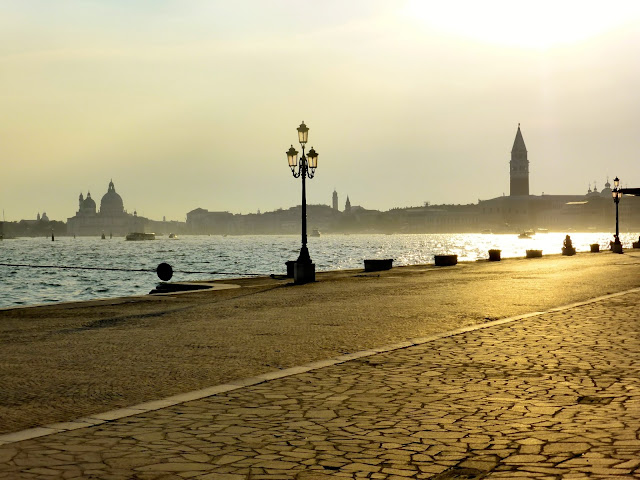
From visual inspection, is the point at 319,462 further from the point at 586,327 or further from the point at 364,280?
the point at 364,280

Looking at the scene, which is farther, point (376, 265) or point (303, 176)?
point (376, 265)

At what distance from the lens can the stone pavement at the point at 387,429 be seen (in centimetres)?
658

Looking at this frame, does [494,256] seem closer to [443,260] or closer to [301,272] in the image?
[443,260]

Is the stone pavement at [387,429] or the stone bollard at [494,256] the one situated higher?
the stone bollard at [494,256]

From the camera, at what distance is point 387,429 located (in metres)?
7.79

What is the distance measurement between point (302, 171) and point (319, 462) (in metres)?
25.9

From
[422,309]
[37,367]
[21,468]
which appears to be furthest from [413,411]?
[422,309]

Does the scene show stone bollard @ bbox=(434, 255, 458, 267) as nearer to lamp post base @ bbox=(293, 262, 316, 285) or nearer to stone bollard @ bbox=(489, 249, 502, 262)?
stone bollard @ bbox=(489, 249, 502, 262)

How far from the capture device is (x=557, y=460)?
669 cm

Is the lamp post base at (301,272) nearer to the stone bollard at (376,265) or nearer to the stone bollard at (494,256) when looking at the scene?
the stone bollard at (376,265)

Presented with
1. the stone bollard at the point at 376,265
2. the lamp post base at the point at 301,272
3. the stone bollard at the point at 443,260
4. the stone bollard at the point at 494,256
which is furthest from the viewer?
the stone bollard at the point at 494,256

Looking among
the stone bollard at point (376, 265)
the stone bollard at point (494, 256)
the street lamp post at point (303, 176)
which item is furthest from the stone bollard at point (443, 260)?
the street lamp post at point (303, 176)

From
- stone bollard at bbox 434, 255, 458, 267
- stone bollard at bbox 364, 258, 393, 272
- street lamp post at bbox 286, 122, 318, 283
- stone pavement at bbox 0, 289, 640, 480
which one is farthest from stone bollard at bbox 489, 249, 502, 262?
stone pavement at bbox 0, 289, 640, 480

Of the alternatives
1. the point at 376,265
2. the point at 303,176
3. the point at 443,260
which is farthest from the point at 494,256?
the point at 303,176
